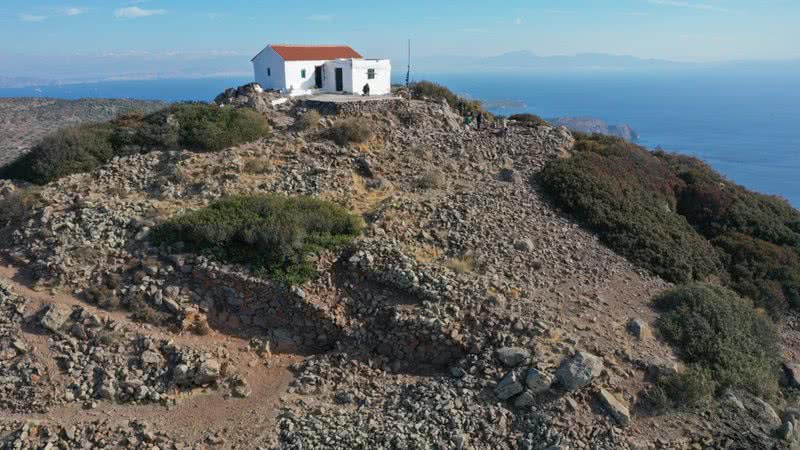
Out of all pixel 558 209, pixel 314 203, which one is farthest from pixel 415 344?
pixel 558 209

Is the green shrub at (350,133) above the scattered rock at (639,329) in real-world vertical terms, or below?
above

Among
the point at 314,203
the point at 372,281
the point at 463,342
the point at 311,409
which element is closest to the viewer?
the point at 311,409

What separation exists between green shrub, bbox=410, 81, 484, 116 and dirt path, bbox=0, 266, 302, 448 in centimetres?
1847

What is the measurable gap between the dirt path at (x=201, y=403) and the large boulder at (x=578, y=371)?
5.50 meters

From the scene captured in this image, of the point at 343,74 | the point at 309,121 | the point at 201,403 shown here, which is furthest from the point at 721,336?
the point at 343,74

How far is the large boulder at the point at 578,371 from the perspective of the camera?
9656 mm

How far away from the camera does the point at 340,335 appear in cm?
1146

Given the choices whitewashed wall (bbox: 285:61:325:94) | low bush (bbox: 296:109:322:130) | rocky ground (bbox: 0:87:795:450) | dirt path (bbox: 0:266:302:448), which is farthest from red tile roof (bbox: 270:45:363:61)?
dirt path (bbox: 0:266:302:448)

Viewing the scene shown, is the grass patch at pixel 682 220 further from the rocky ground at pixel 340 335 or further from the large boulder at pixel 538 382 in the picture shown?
the large boulder at pixel 538 382

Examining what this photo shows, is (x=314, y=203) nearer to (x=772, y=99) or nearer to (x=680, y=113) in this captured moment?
(x=680, y=113)

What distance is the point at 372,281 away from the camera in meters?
12.1

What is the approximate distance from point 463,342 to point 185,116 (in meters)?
13.6

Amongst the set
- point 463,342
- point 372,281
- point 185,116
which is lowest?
point 463,342

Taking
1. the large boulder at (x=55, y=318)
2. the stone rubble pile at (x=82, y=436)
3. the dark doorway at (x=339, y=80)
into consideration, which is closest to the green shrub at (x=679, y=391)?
the stone rubble pile at (x=82, y=436)
